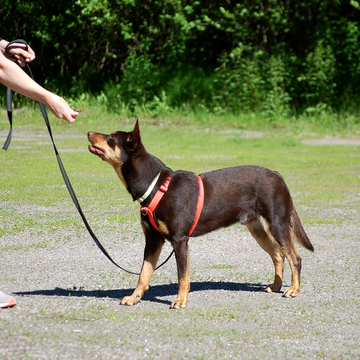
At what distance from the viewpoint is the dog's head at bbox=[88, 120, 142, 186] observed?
515cm

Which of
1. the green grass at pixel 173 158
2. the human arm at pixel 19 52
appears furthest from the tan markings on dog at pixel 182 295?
the green grass at pixel 173 158

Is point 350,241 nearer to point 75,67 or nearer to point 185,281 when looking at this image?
point 185,281

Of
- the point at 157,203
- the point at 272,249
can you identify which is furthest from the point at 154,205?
the point at 272,249

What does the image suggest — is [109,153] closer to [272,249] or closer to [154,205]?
[154,205]

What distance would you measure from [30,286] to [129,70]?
18.5 metres

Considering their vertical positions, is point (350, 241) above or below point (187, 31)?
below

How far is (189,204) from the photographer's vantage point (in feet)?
17.6

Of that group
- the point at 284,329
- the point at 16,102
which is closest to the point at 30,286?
the point at 284,329

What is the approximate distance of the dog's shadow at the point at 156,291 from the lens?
5.37 m

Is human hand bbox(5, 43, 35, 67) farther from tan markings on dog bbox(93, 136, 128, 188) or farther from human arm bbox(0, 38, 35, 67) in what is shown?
tan markings on dog bbox(93, 136, 128, 188)

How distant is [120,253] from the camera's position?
6.97 metres

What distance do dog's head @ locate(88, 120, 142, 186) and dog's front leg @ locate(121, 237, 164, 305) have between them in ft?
2.43

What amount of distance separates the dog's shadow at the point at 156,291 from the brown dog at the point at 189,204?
0.71 ft

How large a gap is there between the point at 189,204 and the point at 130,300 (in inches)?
38.4
